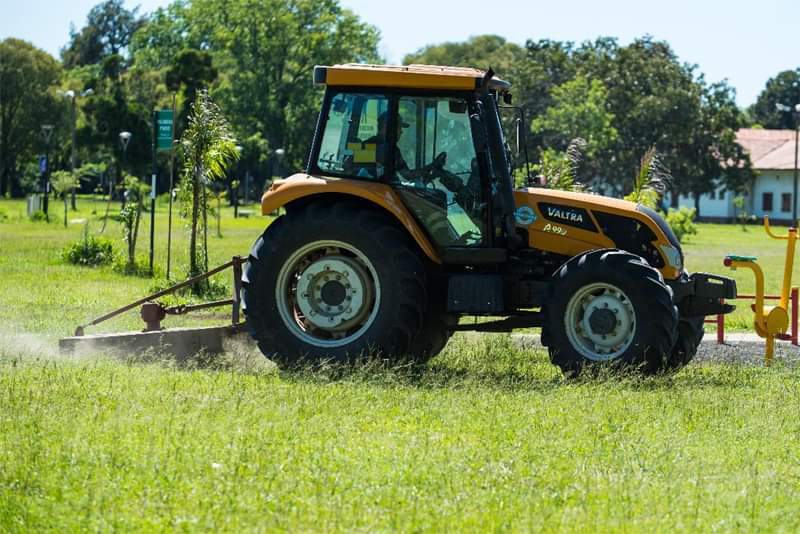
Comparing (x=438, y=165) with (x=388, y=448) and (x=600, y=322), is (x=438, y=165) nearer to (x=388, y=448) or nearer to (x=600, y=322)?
(x=600, y=322)

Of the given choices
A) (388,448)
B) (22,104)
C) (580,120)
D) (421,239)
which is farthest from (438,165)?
(22,104)

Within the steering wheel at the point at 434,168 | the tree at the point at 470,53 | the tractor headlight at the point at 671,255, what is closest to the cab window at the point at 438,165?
the steering wheel at the point at 434,168

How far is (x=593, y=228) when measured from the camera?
506 inches

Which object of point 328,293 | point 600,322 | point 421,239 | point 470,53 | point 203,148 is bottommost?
point 600,322

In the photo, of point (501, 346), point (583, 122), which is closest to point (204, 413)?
point (501, 346)

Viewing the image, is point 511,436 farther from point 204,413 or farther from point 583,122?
point 583,122

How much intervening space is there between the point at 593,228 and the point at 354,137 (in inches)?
89.5

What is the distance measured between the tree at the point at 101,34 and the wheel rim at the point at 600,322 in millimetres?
119518

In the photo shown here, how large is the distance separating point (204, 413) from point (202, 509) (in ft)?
8.19

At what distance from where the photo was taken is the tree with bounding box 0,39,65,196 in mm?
90688

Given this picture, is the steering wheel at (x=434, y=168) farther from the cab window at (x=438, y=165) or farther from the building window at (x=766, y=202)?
the building window at (x=766, y=202)

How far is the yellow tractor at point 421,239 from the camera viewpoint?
40.6 ft

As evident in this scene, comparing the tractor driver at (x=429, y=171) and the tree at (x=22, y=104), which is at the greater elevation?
the tree at (x=22, y=104)

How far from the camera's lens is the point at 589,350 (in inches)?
483
